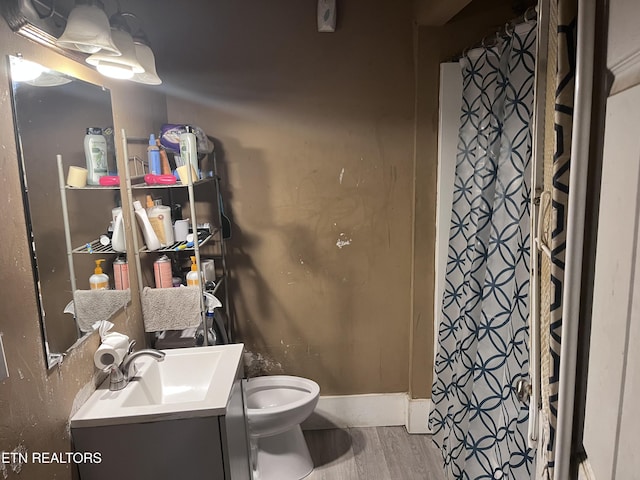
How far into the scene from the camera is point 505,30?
1.68 metres

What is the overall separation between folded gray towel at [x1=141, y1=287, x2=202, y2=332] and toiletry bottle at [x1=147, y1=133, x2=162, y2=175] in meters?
0.47

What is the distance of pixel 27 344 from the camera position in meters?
1.05

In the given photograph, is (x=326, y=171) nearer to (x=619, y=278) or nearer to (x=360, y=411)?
(x=360, y=411)

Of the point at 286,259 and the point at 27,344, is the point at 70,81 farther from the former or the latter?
the point at 286,259


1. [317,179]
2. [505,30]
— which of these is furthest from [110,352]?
[505,30]

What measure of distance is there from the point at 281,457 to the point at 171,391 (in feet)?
2.65

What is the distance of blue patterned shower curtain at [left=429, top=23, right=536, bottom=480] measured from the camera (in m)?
1.50

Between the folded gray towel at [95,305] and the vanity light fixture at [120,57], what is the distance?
66 cm

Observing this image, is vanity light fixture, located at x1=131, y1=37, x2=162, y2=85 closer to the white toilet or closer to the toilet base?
the white toilet

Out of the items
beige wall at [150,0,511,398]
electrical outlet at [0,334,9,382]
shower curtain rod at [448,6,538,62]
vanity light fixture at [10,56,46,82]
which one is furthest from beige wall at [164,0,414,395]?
electrical outlet at [0,334,9,382]

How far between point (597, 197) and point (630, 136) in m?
0.16

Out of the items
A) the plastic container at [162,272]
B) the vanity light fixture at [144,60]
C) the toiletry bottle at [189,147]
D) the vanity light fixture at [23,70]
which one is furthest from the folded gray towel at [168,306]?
the vanity light fixture at [23,70]

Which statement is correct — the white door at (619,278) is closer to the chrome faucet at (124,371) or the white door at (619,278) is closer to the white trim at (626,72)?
the white trim at (626,72)

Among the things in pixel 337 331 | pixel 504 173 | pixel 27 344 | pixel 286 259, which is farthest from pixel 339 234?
pixel 27 344
